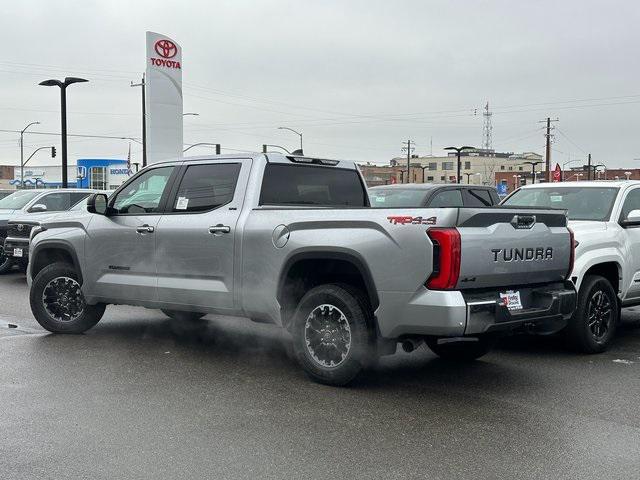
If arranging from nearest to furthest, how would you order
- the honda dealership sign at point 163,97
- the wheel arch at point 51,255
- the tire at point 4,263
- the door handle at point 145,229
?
the door handle at point 145,229, the wheel arch at point 51,255, the tire at point 4,263, the honda dealership sign at point 163,97

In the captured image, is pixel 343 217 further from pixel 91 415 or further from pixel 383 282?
pixel 91 415

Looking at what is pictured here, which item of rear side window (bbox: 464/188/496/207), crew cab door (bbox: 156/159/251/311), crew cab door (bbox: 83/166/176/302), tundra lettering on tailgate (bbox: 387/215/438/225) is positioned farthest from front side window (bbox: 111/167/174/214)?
rear side window (bbox: 464/188/496/207)

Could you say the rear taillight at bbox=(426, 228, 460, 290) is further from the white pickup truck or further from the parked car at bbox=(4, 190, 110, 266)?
the parked car at bbox=(4, 190, 110, 266)

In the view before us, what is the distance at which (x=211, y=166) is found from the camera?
7.14 metres

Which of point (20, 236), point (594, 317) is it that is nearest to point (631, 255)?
point (594, 317)

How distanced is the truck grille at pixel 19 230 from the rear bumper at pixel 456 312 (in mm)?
9521

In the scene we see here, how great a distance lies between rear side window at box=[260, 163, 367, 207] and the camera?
22.6 feet

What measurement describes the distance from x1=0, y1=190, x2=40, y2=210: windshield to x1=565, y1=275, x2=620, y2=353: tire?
1199 centimetres

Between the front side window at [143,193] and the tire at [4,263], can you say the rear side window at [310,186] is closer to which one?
the front side window at [143,193]

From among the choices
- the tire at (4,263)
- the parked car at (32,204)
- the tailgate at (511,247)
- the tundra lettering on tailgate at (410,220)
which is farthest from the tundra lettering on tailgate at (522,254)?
the tire at (4,263)

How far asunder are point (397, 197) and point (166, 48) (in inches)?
727

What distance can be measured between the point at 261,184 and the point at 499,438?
3252 mm

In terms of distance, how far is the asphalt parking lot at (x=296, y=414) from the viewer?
425 centimetres

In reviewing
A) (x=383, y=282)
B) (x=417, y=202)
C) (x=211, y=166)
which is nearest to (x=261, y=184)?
(x=211, y=166)
